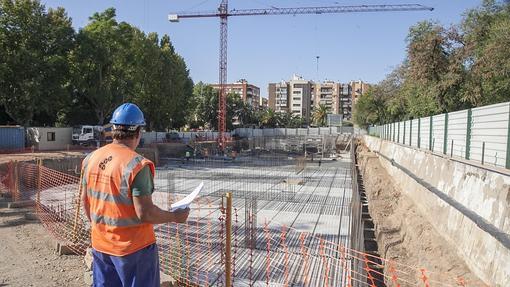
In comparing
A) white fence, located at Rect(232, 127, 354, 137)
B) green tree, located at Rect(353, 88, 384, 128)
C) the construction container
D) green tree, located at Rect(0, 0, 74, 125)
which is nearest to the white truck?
green tree, located at Rect(0, 0, 74, 125)

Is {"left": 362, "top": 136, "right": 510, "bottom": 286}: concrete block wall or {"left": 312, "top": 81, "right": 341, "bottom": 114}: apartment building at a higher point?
{"left": 312, "top": 81, "right": 341, "bottom": 114}: apartment building

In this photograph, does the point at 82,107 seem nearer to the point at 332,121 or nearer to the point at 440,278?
the point at 440,278

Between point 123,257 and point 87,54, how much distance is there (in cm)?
3284

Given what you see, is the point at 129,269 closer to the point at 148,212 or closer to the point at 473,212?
the point at 148,212

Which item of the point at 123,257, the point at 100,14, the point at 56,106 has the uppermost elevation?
the point at 100,14

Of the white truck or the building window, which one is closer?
the building window

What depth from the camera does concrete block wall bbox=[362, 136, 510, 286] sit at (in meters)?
4.03

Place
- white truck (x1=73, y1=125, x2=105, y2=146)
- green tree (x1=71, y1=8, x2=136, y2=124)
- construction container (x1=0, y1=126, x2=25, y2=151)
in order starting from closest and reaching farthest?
construction container (x1=0, y1=126, x2=25, y2=151)
white truck (x1=73, y1=125, x2=105, y2=146)
green tree (x1=71, y1=8, x2=136, y2=124)

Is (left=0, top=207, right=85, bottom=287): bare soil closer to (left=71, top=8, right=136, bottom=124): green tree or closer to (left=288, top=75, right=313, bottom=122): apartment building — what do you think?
(left=71, top=8, right=136, bottom=124): green tree

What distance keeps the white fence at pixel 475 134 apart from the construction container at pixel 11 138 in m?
23.2

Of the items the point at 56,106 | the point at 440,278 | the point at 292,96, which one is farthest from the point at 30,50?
the point at 292,96

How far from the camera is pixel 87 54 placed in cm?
3216

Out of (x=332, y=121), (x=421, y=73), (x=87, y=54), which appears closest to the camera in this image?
(x=421, y=73)

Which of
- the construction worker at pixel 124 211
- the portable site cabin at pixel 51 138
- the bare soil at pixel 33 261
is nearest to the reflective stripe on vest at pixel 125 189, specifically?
the construction worker at pixel 124 211
